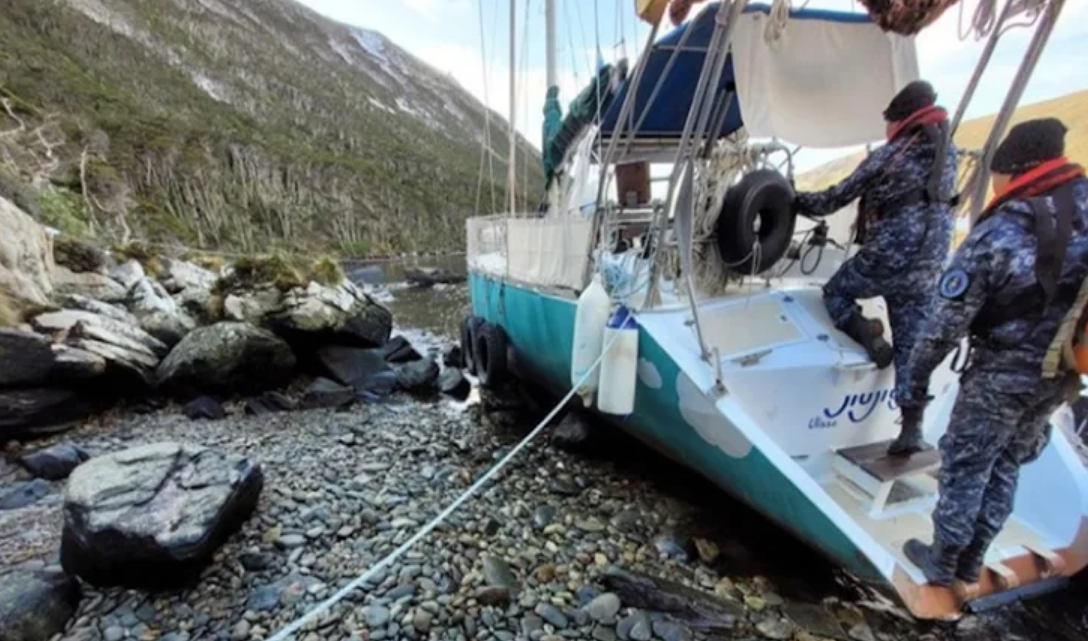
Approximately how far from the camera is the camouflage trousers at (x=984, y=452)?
2791 millimetres

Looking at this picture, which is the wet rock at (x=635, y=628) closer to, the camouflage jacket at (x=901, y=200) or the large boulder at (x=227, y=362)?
the camouflage jacket at (x=901, y=200)

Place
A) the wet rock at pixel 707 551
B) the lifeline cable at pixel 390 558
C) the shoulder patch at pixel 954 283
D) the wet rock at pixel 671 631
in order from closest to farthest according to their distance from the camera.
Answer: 1. the lifeline cable at pixel 390 558
2. the shoulder patch at pixel 954 283
3. the wet rock at pixel 671 631
4. the wet rock at pixel 707 551

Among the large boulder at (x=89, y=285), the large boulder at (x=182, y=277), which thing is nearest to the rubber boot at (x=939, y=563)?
the large boulder at (x=89, y=285)

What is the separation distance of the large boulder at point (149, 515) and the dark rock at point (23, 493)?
140 cm

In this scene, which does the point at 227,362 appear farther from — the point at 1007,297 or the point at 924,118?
the point at 1007,297

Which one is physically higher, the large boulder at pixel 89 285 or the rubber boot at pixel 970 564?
the large boulder at pixel 89 285

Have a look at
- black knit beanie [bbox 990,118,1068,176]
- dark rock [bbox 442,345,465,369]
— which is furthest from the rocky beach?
black knit beanie [bbox 990,118,1068,176]

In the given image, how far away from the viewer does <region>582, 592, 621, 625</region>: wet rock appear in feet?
11.3

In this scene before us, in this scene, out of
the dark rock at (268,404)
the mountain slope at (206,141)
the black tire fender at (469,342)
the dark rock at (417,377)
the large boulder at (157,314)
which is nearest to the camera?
the dark rock at (268,404)

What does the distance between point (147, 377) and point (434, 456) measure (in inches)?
170

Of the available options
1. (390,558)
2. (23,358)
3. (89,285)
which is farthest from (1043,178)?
(89,285)

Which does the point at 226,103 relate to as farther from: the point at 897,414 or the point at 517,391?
the point at 897,414

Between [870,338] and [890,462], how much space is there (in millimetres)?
977

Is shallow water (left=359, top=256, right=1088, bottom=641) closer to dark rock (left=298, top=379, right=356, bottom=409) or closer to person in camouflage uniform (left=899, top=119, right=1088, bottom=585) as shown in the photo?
person in camouflage uniform (left=899, top=119, right=1088, bottom=585)
